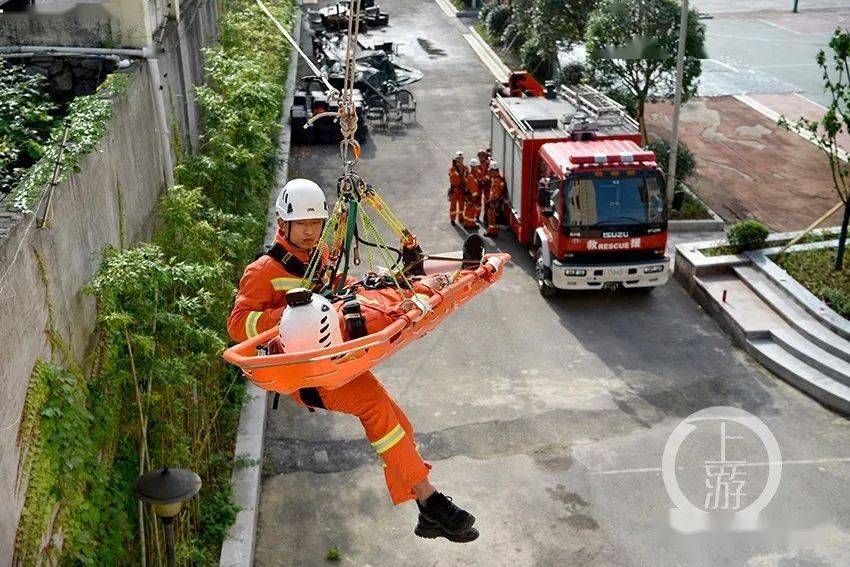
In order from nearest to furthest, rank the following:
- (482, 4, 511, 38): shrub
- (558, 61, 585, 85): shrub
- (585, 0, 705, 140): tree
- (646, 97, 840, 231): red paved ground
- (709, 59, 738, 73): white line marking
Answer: (646, 97, 840, 231): red paved ground → (585, 0, 705, 140): tree → (558, 61, 585, 85): shrub → (709, 59, 738, 73): white line marking → (482, 4, 511, 38): shrub

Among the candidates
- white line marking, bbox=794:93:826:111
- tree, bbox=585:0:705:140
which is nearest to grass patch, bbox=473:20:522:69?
white line marking, bbox=794:93:826:111

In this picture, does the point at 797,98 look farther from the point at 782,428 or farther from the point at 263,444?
the point at 263,444

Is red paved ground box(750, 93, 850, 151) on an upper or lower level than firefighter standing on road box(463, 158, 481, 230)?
lower

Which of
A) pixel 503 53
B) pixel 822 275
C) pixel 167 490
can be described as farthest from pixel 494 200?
pixel 503 53

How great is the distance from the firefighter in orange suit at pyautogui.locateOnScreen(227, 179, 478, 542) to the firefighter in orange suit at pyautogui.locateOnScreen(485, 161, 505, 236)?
461 inches

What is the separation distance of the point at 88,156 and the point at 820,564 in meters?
8.31

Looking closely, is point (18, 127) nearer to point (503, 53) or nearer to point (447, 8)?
point (503, 53)

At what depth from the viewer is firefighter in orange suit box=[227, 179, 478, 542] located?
23.1ft

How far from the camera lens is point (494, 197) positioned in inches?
757

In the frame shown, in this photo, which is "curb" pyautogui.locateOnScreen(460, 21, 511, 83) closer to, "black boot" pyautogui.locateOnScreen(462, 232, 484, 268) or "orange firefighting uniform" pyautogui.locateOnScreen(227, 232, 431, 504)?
"black boot" pyautogui.locateOnScreen(462, 232, 484, 268)

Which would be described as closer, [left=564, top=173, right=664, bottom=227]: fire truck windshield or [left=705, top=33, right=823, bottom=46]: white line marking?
[left=564, top=173, right=664, bottom=227]: fire truck windshield

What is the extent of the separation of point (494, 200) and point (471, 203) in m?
0.46

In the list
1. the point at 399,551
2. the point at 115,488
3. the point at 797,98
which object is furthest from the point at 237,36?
the point at 797,98

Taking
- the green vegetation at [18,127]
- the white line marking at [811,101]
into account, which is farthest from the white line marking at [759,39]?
the green vegetation at [18,127]
